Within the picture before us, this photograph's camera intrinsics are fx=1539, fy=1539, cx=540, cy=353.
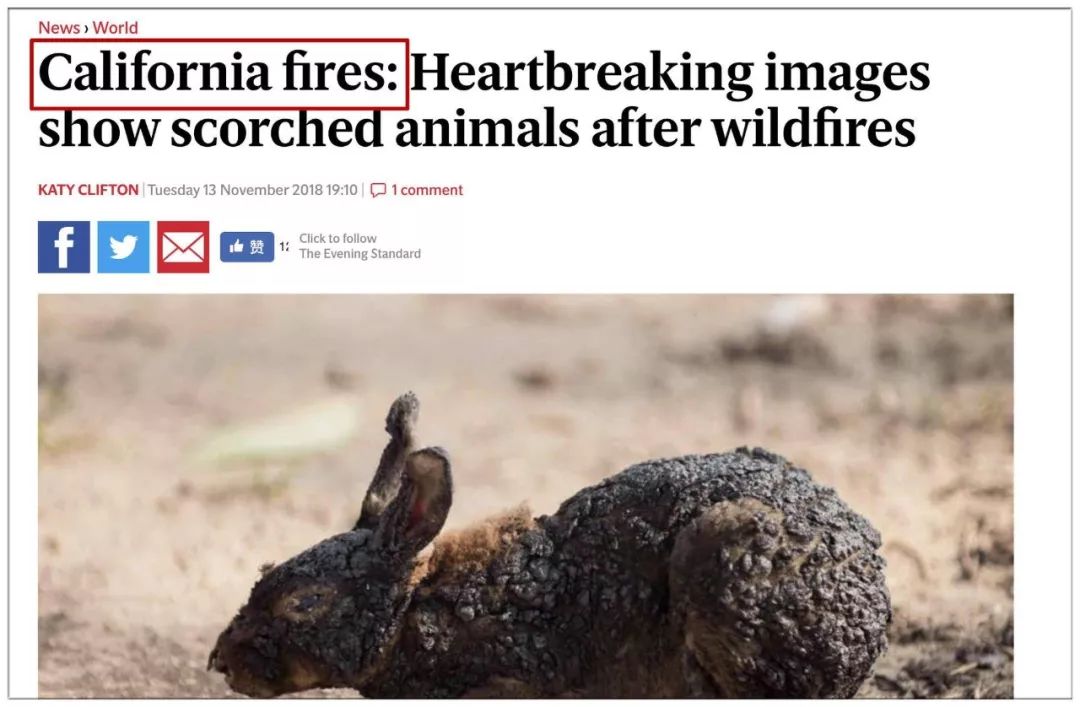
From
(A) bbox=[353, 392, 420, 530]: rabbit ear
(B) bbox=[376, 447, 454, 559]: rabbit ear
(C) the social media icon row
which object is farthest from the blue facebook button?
(B) bbox=[376, 447, 454, 559]: rabbit ear

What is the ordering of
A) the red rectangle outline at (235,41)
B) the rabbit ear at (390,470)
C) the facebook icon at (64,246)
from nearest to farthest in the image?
the rabbit ear at (390,470) → the red rectangle outline at (235,41) → the facebook icon at (64,246)

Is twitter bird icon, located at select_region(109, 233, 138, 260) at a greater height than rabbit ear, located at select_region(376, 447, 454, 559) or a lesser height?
greater

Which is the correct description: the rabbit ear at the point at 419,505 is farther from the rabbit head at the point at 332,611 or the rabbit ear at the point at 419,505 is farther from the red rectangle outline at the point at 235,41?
the red rectangle outline at the point at 235,41

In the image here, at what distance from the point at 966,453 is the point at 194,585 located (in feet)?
18.4

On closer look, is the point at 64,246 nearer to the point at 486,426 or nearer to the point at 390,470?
the point at 390,470

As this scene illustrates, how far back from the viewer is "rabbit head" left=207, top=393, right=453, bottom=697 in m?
6.31

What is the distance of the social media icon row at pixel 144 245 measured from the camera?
7602 mm

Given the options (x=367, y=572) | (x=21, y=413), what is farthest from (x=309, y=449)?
(x=367, y=572)

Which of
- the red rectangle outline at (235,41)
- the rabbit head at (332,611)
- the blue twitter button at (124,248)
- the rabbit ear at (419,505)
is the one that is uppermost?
the red rectangle outline at (235,41)

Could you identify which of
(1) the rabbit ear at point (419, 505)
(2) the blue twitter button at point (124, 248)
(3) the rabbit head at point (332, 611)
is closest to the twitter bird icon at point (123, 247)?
(2) the blue twitter button at point (124, 248)

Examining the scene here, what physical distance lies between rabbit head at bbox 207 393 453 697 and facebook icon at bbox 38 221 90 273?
83.6 inches

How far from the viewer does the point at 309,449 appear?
11.6m

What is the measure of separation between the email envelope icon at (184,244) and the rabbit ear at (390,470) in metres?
1.61

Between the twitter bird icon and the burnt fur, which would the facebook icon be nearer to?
the twitter bird icon
